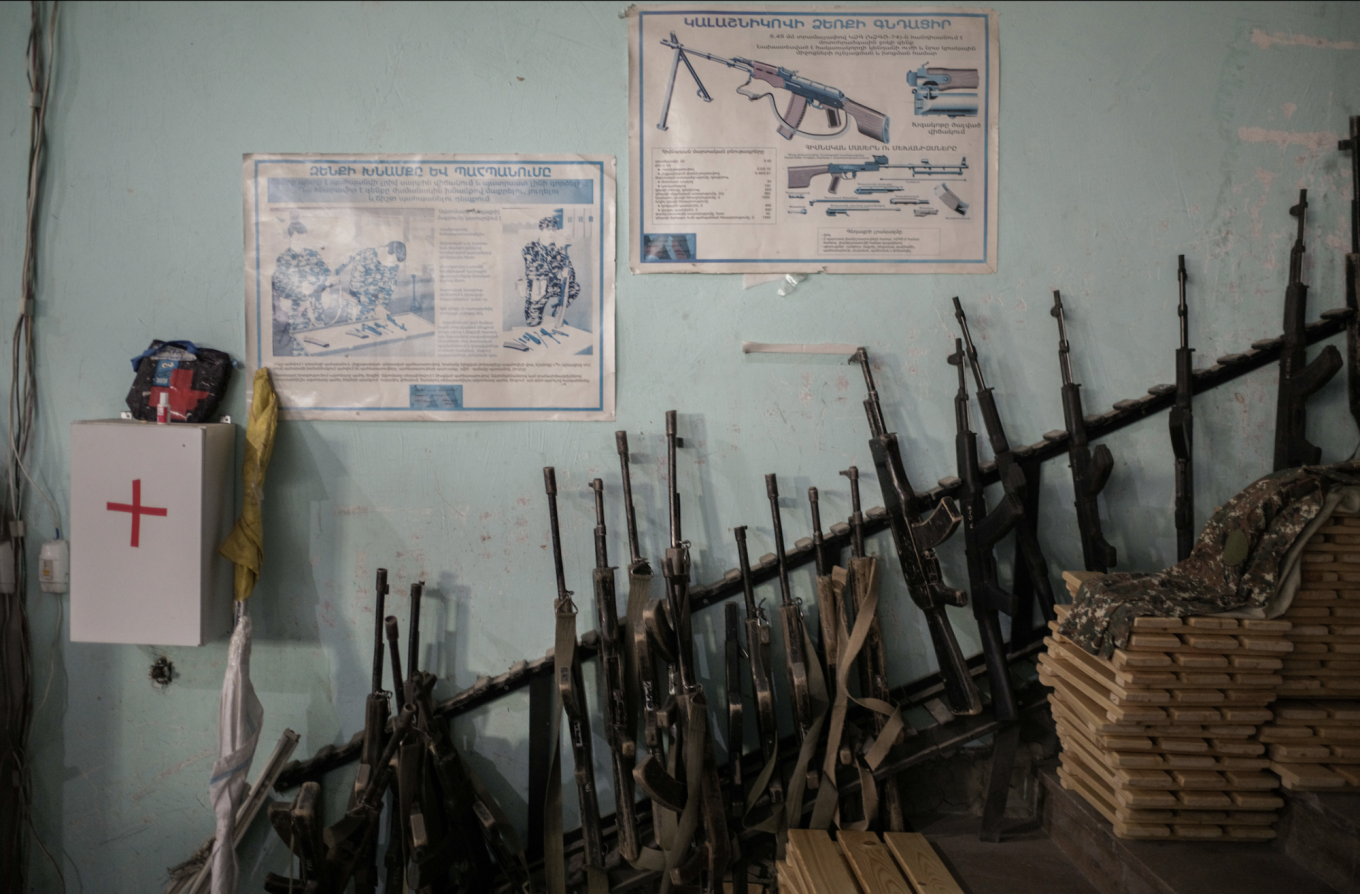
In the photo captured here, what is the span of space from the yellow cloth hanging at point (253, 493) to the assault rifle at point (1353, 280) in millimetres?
3138

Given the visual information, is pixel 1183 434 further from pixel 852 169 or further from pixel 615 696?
pixel 615 696

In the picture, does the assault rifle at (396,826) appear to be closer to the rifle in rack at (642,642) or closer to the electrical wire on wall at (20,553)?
the rifle in rack at (642,642)

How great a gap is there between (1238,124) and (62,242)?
3451 millimetres

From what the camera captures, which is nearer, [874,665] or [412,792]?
[412,792]

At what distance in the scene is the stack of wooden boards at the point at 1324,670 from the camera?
5.86 feet

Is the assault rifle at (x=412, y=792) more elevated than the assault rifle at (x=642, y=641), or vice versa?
the assault rifle at (x=642, y=641)

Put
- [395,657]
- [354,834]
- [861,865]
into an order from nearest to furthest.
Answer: [354,834] < [861,865] < [395,657]

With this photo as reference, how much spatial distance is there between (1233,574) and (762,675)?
1.18m

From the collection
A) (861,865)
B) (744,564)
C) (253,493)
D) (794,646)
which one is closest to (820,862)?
(861,865)

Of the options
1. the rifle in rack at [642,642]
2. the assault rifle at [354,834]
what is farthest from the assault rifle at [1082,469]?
the assault rifle at [354,834]

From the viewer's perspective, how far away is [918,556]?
213 cm

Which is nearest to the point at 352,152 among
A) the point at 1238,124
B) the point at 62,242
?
the point at 62,242

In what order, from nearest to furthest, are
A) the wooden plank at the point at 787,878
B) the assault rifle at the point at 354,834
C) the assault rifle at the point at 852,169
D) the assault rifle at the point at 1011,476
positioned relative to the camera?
the assault rifle at the point at 354,834
the wooden plank at the point at 787,878
the assault rifle at the point at 1011,476
the assault rifle at the point at 852,169

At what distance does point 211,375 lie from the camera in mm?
2154
